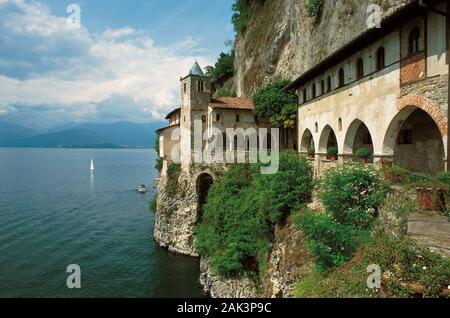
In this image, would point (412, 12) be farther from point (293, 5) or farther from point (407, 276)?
point (293, 5)

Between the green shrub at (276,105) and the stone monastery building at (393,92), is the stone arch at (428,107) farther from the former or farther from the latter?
the green shrub at (276,105)

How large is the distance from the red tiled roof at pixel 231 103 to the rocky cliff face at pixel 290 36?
639 centimetres

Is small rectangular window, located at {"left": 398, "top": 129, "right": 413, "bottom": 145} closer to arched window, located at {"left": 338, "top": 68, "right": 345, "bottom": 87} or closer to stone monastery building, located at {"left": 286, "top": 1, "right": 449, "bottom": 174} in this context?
stone monastery building, located at {"left": 286, "top": 1, "right": 449, "bottom": 174}

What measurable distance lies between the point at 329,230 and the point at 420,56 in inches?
369

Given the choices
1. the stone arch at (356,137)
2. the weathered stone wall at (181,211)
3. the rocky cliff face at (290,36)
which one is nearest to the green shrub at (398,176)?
the stone arch at (356,137)

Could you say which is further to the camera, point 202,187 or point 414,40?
point 202,187

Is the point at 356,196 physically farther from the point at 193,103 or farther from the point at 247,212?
the point at 193,103

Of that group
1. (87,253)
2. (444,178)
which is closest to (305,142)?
(444,178)

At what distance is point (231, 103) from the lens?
40.6 meters

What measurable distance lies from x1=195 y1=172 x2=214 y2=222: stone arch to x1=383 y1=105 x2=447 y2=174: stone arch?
20.8 metres

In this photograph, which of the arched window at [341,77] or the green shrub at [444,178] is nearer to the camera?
the green shrub at [444,178]

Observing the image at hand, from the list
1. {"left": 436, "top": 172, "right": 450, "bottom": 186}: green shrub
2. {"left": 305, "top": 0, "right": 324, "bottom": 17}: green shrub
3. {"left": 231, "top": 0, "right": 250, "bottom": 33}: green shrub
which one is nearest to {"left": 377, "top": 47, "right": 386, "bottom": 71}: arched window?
{"left": 436, "top": 172, "right": 450, "bottom": 186}: green shrub

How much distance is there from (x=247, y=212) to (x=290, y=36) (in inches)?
1097

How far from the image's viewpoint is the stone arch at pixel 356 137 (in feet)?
69.7
